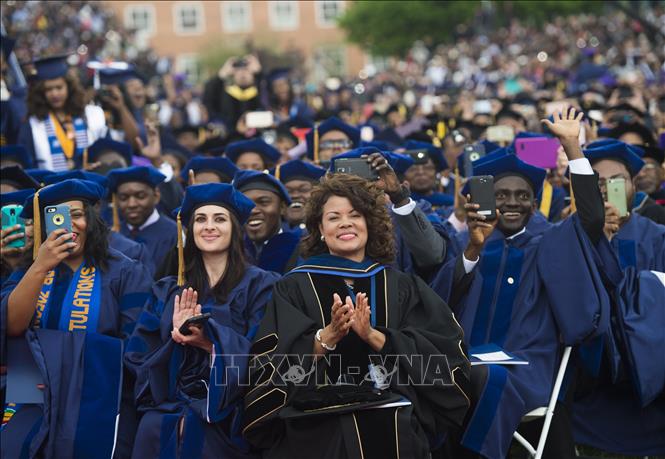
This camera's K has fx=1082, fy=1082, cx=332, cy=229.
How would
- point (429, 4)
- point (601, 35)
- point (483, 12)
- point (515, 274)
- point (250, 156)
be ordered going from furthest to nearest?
point (483, 12) → point (601, 35) → point (429, 4) → point (250, 156) → point (515, 274)

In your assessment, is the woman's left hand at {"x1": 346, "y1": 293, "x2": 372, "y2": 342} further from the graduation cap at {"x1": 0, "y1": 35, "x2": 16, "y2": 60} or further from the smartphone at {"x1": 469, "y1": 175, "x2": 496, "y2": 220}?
the graduation cap at {"x1": 0, "y1": 35, "x2": 16, "y2": 60}

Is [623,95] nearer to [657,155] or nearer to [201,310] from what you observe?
[657,155]

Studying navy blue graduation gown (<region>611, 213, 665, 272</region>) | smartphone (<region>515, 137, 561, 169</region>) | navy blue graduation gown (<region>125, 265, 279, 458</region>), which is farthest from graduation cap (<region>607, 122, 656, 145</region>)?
navy blue graduation gown (<region>125, 265, 279, 458</region>)

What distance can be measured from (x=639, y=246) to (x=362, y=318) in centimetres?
225

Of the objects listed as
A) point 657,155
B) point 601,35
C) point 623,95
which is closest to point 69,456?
point 657,155

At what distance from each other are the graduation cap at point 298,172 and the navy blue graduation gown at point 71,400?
2.23m

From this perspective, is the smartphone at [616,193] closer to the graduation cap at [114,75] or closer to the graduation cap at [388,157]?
the graduation cap at [388,157]

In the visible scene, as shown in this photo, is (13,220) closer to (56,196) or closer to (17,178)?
(56,196)

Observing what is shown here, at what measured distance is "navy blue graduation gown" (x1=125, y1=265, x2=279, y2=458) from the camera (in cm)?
536

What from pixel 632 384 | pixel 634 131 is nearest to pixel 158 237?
pixel 632 384

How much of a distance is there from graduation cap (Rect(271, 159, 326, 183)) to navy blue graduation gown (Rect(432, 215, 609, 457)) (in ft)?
5.49

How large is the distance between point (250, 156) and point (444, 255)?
2908 mm

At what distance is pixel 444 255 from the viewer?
21.3ft

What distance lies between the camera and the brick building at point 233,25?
192ft
